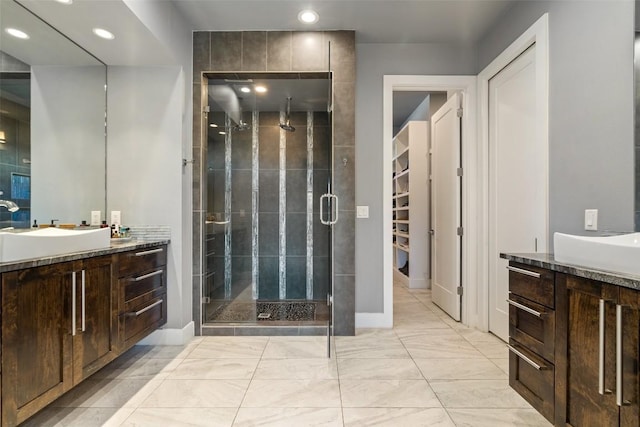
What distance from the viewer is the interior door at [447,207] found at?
122 inches

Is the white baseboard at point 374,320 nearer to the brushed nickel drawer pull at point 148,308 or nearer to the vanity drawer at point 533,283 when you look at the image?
the vanity drawer at point 533,283

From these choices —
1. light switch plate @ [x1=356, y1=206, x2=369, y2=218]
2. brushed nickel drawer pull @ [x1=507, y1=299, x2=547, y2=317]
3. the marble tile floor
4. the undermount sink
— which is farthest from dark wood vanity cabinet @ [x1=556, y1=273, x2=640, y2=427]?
the undermount sink

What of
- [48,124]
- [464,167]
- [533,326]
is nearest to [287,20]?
[48,124]

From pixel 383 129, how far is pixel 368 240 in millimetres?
1057

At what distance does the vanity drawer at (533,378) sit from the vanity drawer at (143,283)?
91.4 inches

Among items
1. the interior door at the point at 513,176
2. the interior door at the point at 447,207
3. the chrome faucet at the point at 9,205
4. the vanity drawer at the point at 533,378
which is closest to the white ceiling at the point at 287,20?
the interior door at the point at 513,176

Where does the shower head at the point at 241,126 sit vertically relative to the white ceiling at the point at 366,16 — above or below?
below

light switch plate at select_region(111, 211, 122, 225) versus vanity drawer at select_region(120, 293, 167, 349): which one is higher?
light switch plate at select_region(111, 211, 122, 225)

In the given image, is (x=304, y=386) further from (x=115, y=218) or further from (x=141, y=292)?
(x=115, y=218)

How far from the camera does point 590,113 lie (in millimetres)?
1698

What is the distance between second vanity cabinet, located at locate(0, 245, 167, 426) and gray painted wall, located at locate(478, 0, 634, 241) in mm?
2782

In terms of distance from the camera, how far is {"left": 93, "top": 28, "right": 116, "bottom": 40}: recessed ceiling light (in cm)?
204

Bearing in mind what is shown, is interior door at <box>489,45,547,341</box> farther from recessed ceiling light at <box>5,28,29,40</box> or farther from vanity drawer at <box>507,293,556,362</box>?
recessed ceiling light at <box>5,28,29,40</box>

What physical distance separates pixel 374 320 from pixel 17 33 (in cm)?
333
